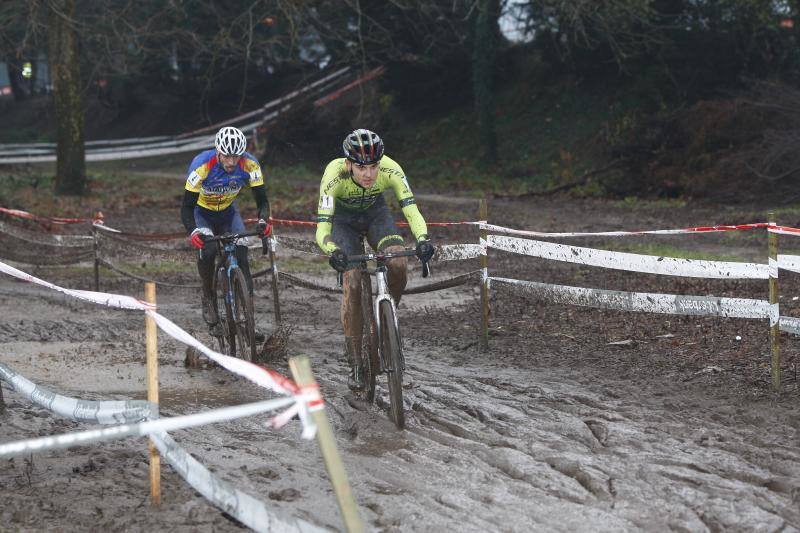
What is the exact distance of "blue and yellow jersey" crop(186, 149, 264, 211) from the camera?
940 cm

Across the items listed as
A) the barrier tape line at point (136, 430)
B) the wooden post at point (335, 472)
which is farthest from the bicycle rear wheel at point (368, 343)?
the wooden post at point (335, 472)

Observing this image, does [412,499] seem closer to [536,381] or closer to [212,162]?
[536,381]

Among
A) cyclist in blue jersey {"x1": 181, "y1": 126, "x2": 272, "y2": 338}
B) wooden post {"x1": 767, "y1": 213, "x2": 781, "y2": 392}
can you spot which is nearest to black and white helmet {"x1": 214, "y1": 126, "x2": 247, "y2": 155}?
cyclist in blue jersey {"x1": 181, "y1": 126, "x2": 272, "y2": 338}

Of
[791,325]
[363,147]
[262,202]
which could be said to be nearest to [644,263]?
[791,325]

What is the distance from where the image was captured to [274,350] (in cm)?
953

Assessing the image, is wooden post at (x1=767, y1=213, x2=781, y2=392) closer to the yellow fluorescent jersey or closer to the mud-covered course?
the mud-covered course

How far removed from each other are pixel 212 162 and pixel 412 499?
490 centimetres

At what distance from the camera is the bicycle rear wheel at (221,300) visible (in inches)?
372

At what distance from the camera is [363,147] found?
746 cm

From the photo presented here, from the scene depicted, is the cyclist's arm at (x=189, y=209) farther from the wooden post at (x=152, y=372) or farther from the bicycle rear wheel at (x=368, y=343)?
the wooden post at (x=152, y=372)

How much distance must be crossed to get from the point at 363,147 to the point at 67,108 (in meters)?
19.2

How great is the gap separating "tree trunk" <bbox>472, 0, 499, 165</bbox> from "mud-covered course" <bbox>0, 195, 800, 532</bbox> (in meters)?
19.1

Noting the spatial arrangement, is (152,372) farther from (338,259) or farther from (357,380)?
(357,380)

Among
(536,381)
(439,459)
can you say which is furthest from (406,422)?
(536,381)
